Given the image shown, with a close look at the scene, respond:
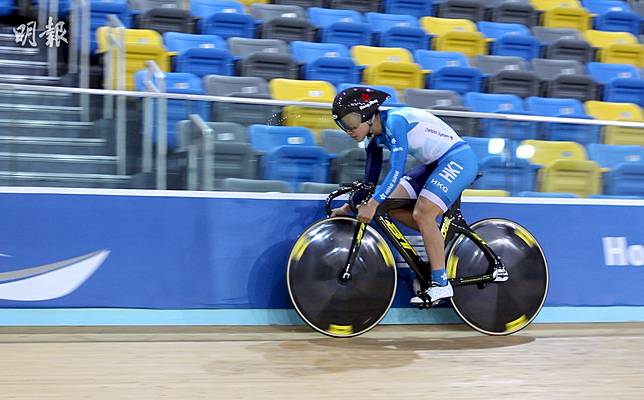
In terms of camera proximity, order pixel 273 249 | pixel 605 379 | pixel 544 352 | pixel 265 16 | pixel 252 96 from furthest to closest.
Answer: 1. pixel 265 16
2. pixel 252 96
3. pixel 273 249
4. pixel 544 352
5. pixel 605 379

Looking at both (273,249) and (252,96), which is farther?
(252,96)

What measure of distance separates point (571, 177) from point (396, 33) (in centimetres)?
402

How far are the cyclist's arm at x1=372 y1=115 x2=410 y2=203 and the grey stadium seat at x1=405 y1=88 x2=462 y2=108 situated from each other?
2.93 m

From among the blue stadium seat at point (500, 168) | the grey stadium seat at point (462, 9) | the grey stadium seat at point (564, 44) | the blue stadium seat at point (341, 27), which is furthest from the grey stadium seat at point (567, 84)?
the blue stadium seat at point (500, 168)

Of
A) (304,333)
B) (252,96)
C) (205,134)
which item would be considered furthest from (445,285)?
(252,96)

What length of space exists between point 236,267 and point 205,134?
0.90m

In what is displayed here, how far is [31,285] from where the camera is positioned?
5715 millimetres

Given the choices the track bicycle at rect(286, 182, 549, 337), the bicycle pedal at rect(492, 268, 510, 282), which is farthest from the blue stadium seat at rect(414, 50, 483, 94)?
the bicycle pedal at rect(492, 268, 510, 282)

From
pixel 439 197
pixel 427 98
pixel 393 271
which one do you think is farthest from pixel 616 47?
pixel 393 271

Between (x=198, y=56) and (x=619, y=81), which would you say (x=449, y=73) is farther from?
(x=198, y=56)

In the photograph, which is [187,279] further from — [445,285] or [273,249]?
[445,285]

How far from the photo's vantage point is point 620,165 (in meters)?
6.78

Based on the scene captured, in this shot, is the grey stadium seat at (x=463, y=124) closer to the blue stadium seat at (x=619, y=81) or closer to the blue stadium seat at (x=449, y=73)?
the blue stadium seat at (x=449, y=73)

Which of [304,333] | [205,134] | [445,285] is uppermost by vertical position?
[205,134]
